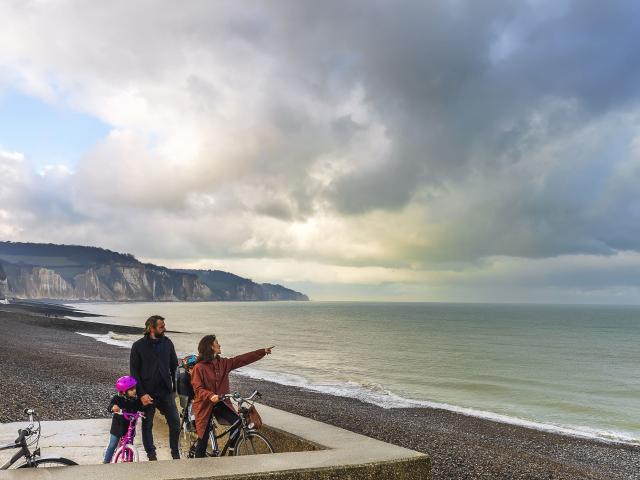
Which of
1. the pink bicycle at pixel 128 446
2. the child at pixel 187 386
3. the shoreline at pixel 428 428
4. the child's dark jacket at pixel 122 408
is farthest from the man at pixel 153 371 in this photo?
the shoreline at pixel 428 428

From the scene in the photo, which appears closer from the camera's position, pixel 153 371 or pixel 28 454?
pixel 28 454

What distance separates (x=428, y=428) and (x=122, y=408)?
1292 centimetres

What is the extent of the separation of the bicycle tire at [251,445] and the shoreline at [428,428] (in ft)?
18.5

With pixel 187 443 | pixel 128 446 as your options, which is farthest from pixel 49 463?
pixel 187 443

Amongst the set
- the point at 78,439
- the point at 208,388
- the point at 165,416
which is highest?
the point at 208,388

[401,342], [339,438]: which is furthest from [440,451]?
[401,342]

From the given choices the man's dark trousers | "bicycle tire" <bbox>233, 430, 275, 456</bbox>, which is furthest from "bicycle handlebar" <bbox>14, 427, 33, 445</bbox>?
"bicycle tire" <bbox>233, 430, 275, 456</bbox>

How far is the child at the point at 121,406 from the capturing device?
258 inches

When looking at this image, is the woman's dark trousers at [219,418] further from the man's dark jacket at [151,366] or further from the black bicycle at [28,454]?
the black bicycle at [28,454]

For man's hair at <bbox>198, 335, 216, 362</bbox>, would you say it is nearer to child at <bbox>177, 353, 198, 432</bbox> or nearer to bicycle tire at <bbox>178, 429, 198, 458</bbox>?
child at <bbox>177, 353, 198, 432</bbox>

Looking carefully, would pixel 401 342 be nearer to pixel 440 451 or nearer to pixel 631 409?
pixel 631 409

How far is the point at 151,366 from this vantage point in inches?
286

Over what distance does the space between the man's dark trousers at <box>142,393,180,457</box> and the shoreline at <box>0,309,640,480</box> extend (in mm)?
5742

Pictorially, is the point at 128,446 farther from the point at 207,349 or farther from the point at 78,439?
the point at 78,439
